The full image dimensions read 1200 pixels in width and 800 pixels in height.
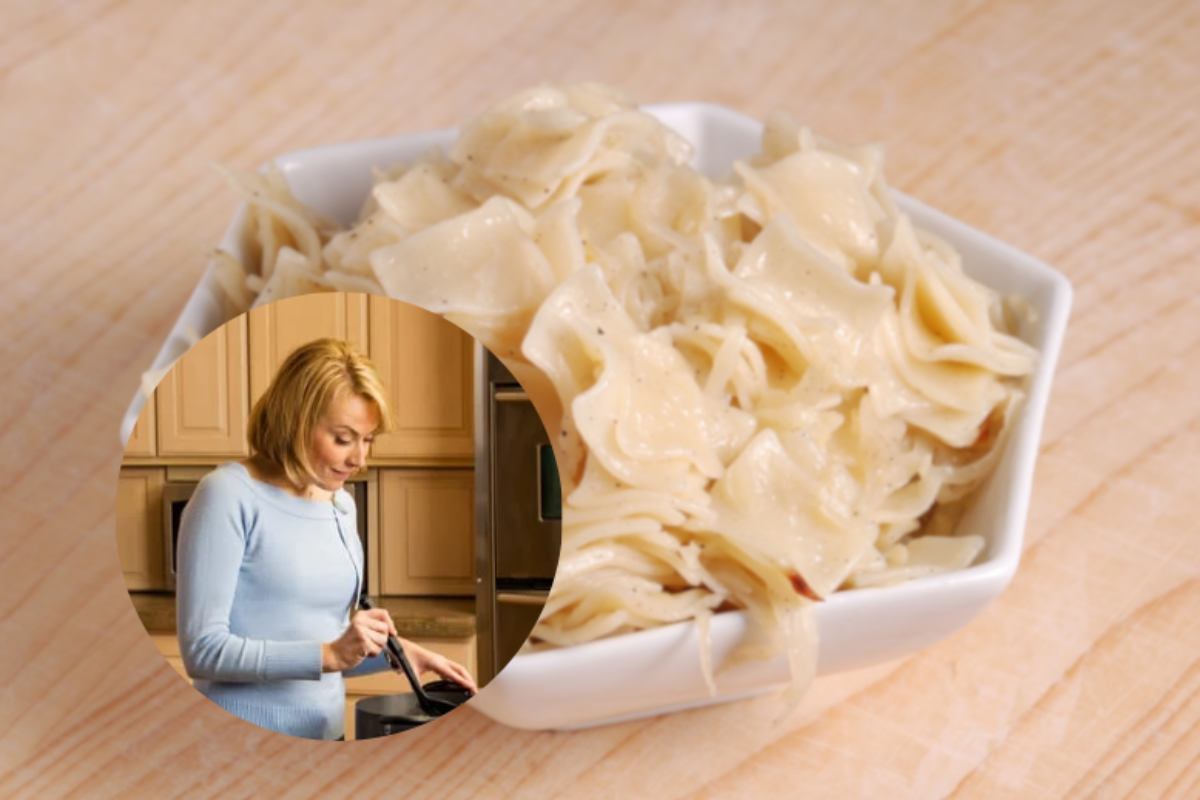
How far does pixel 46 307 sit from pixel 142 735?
55 cm

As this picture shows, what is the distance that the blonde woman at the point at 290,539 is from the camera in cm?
92

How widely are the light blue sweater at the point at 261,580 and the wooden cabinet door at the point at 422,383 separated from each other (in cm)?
6

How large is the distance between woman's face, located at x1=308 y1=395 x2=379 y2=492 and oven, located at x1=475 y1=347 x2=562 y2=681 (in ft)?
0.24

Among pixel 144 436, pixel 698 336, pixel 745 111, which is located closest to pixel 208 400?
pixel 144 436

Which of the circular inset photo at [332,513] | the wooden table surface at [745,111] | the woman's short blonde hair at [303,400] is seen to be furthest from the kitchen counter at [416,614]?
the wooden table surface at [745,111]

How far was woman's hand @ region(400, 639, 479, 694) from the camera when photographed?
950mm

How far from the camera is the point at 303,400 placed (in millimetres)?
918

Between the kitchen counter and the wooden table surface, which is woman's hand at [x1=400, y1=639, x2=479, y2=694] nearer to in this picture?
the kitchen counter

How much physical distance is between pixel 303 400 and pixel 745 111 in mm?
1064

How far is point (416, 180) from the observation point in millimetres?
1239

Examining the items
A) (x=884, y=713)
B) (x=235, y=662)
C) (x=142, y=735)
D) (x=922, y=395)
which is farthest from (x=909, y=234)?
(x=142, y=735)

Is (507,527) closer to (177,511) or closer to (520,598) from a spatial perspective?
(520,598)

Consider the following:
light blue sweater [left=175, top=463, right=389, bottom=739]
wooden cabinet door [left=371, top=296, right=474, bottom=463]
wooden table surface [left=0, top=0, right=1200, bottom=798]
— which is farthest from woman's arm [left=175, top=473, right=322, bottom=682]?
wooden table surface [left=0, top=0, right=1200, bottom=798]

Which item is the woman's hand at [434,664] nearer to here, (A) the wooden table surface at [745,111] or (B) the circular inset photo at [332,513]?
(B) the circular inset photo at [332,513]
